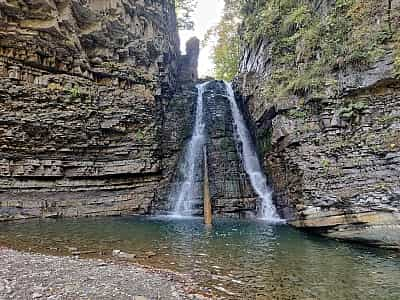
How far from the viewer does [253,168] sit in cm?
1694

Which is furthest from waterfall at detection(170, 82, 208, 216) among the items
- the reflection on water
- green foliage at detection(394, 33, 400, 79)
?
green foliage at detection(394, 33, 400, 79)

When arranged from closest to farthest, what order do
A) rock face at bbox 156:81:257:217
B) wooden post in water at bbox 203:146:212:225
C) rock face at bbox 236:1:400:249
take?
rock face at bbox 236:1:400:249 → wooden post in water at bbox 203:146:212:225 → rock face at bbox 156:81:257:217

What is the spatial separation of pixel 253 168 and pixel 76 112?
9.44 m

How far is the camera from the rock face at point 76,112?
13.3 metres

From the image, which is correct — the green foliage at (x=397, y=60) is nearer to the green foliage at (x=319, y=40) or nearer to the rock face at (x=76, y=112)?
the green foliage at (x=319, y=40)

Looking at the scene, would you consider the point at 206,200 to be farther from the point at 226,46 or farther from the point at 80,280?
the point at 226,46

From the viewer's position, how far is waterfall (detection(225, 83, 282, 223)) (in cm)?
1458

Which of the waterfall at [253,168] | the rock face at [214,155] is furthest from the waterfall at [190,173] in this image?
the waterfall at [253,168]

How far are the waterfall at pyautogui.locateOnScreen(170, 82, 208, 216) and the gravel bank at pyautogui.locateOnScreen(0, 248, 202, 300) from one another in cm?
886

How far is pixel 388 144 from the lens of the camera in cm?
926

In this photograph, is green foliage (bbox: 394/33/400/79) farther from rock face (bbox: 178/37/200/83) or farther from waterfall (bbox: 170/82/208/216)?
rock face (bbox: 178/37/200/83)

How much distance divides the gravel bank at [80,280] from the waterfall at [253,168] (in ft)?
27.7

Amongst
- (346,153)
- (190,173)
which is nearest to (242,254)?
(346,153)

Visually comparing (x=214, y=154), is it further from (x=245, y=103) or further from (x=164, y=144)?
(x=245, y=103)
